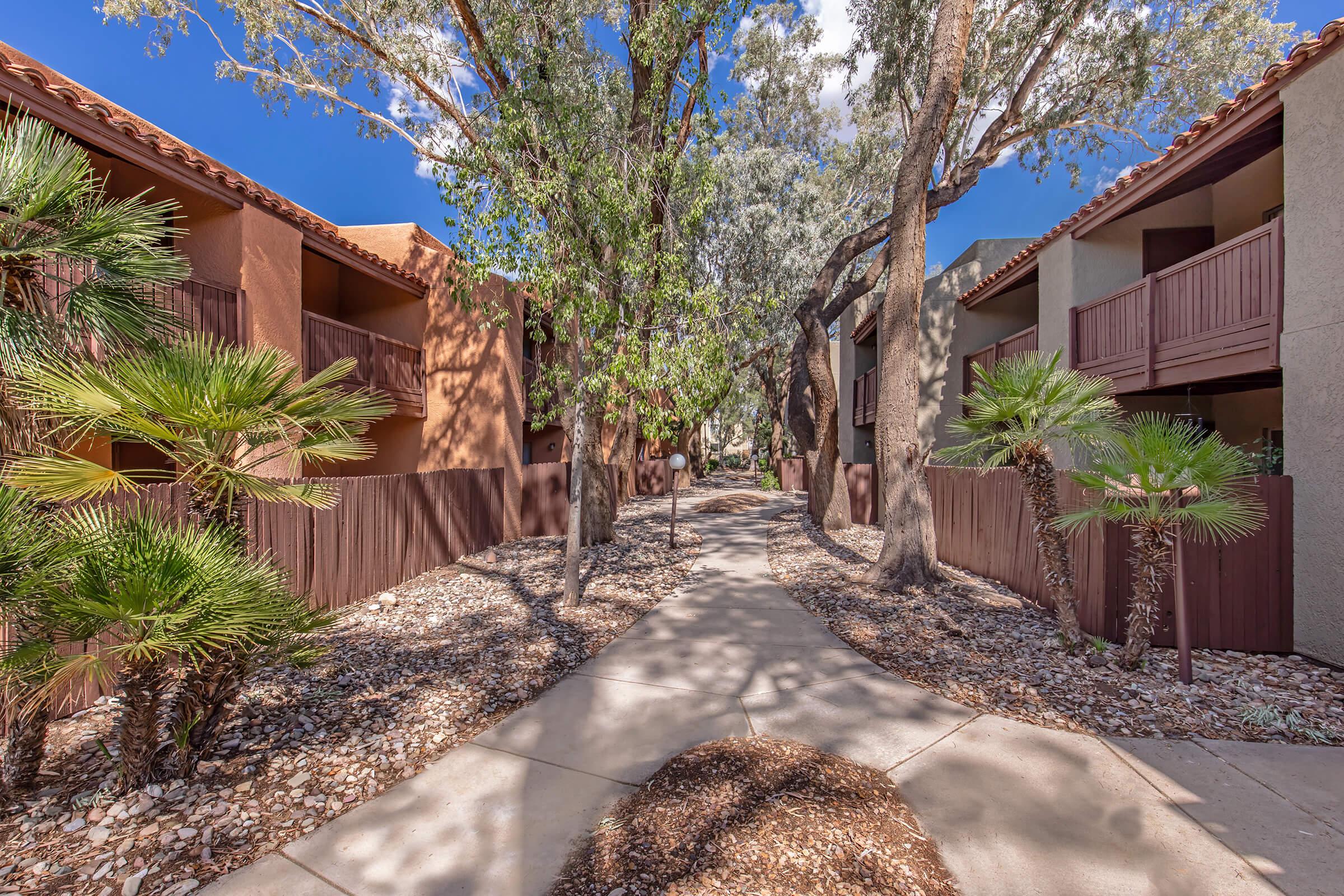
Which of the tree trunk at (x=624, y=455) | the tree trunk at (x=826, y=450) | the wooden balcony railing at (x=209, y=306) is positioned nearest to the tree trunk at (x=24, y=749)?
the wooden balcony railing at (x=209, y=306)

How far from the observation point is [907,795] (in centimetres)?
319

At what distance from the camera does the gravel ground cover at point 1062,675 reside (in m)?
4.07

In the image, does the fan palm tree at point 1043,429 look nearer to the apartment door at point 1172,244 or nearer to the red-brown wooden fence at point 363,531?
the red-brown wooden fence at point 363,531

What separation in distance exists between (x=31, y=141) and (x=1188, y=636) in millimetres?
8209

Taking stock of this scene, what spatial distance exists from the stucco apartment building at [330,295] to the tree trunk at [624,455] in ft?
11.5

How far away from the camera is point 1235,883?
8.35 feet

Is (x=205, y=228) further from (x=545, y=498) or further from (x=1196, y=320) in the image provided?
(x=1196, y=320)

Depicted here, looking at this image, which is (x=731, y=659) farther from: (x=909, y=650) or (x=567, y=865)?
(x=567, y=865)

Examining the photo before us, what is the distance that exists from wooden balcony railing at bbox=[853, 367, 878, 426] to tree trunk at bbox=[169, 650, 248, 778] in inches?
606

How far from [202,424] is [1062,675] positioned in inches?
245

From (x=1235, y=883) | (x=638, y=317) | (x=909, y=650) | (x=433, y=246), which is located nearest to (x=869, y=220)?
(x=433, y=246)

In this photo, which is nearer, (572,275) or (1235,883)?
(1235,883)

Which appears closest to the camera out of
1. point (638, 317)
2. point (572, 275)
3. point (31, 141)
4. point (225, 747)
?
point (31, 141)

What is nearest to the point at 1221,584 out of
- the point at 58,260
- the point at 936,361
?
the point at 58,260
